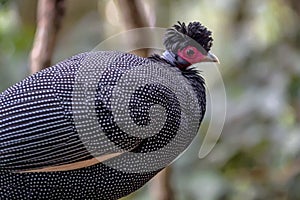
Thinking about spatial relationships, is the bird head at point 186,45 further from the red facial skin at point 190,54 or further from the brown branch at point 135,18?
the brown branch at point 135,18

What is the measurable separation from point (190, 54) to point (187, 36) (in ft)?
0.10

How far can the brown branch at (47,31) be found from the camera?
159cm

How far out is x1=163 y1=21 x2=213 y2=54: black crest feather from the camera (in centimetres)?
127

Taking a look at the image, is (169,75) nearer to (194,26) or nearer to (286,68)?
(194,26)

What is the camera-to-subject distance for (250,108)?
242 centimetres

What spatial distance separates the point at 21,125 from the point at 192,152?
1390 mm

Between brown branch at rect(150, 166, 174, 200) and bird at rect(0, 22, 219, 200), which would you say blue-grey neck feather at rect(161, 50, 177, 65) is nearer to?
bird at rect(0, 22, 219, 200)

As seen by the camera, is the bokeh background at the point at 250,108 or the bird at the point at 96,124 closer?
the bird at the point at 96,124

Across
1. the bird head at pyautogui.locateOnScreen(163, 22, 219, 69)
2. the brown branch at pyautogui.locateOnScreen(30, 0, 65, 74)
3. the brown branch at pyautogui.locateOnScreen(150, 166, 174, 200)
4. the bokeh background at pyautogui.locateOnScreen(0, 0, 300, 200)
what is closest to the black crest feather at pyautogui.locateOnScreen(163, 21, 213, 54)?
the bird head at pyautogui.locateOnScreen(163, 22, 219, 69)

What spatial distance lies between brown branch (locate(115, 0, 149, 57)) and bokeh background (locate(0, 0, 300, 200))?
297 mm

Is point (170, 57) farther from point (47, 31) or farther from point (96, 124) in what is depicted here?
point (47, 31)

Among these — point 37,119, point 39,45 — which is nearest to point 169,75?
point 37,119

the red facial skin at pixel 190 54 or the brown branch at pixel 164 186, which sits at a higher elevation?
the red facial skin at pixel 190 54

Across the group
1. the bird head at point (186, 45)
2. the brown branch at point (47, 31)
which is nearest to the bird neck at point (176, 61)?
the bird head at point (186, 45)
